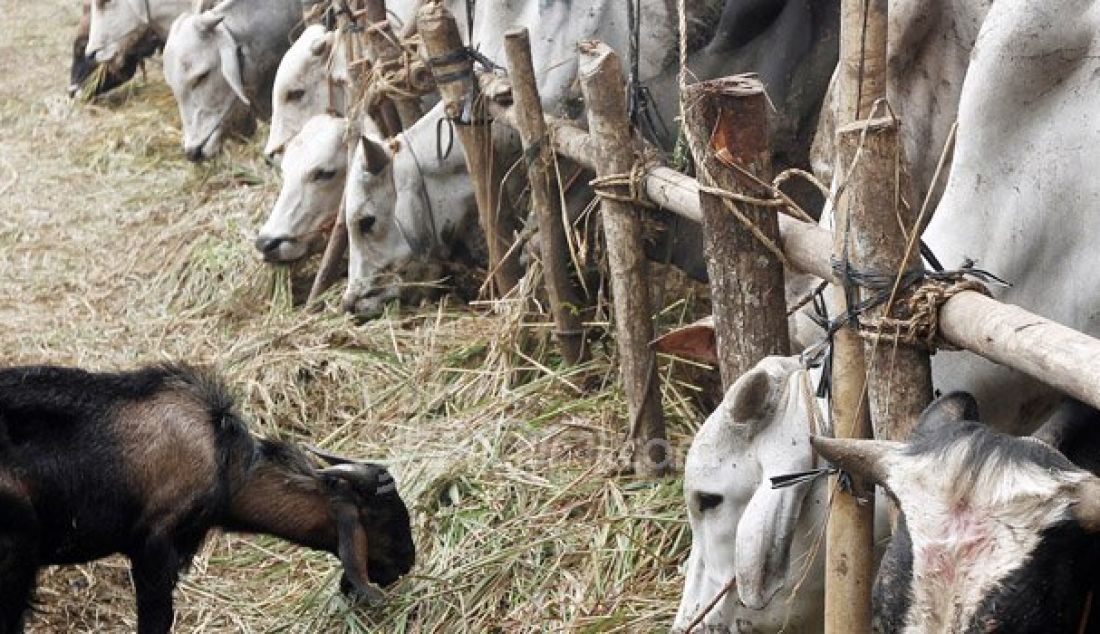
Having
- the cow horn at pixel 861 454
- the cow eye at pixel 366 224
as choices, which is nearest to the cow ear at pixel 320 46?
the cow eye at pixel 366 224

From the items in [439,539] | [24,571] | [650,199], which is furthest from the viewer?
[439,539]

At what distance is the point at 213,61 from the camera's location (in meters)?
11.2

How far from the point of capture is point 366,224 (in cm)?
804

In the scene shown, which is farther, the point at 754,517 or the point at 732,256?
the point at 732,256

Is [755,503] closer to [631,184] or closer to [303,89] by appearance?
[631,184]

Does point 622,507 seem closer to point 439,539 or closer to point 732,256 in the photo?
point 439,539

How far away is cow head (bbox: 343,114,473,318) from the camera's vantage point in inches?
313

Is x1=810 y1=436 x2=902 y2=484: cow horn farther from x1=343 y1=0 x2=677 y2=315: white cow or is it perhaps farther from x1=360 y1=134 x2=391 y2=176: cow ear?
x1=360 y1=134 x2=391 y2=176: cow ear

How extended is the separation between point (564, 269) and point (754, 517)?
2.50m

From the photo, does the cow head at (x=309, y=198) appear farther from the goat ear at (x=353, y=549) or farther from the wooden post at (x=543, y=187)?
the goat ear at (x=353, y=549)

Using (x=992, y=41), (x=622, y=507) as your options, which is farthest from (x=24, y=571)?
(x=992, y=41)

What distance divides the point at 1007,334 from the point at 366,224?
494cm

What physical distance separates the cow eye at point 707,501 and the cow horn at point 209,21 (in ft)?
24.6

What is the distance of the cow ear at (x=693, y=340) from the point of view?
16.5ft
